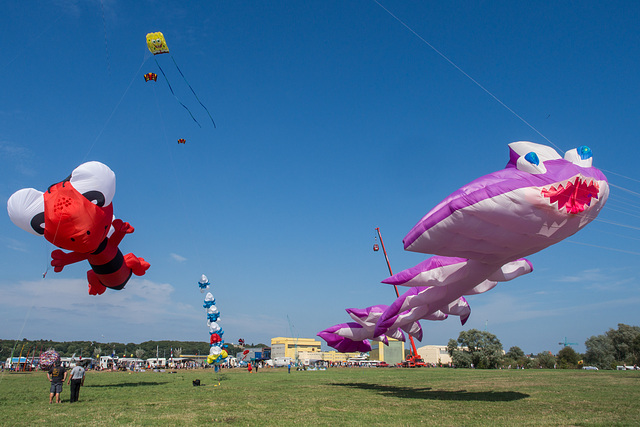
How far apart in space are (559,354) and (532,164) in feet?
229

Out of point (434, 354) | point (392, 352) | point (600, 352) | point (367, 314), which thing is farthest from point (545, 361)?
point (367, 314)

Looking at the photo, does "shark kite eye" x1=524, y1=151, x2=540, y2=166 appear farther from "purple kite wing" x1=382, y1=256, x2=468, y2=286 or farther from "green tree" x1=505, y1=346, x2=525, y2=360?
"green tree" x1=505, y1=346, x2=525, y2=360

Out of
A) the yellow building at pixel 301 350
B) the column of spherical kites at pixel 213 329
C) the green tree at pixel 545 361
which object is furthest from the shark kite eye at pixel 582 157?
the yellow building at pixel 301 350

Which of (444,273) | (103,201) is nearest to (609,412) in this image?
(444,273)

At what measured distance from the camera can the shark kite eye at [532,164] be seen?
34.8 ft

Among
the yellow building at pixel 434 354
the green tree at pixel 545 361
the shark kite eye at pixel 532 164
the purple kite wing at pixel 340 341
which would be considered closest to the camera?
the shark kite eye at pixel 532 164

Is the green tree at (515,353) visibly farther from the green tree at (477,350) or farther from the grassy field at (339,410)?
the grassy field at (339,410)

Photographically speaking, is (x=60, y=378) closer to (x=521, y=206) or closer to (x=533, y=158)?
(x=521, y=206)

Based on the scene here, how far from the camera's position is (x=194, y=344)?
16862 centimetres

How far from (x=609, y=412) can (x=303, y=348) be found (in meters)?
90.1

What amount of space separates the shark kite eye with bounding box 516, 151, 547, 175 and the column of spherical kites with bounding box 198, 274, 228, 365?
2159 centimetres

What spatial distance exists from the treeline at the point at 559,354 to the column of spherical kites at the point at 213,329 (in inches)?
1985

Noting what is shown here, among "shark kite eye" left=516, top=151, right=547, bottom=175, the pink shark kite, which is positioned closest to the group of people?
the pink shark kite

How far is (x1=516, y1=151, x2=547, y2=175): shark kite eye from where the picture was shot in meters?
10.6
